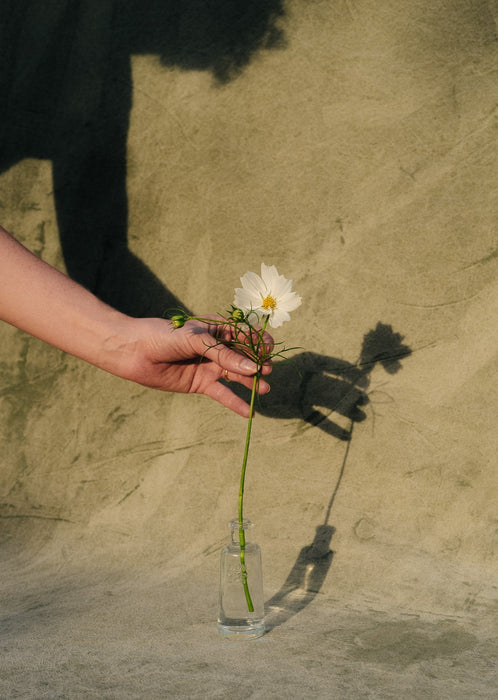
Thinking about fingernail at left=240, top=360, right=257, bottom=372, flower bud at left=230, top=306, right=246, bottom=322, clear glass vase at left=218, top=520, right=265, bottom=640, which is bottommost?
clear glass vase at left=218, top=520, right=265, bottom=640

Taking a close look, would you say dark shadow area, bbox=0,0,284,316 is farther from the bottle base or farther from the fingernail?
the bottle base

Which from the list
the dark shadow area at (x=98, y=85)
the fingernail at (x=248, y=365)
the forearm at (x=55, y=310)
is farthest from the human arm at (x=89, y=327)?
the dark shadow area at (x=98, y=85)

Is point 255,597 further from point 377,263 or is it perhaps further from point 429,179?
point 429,179

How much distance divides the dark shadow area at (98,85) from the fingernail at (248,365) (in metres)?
0.59

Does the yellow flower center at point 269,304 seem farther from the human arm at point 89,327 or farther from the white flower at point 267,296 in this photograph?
the human arm at point 89,327

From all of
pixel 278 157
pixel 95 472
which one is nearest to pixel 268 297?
pixel 278 157

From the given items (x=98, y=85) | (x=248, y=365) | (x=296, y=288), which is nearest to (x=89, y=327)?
(x=248, y=365)

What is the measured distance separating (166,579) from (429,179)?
0.88 m

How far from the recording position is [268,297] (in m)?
0.91

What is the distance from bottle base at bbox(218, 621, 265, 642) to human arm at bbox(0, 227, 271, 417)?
0.99 ft

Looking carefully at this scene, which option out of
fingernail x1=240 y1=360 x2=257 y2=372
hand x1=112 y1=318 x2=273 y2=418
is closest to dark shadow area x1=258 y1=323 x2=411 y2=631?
hand x1=112 y1=318 x2=273 y2=418

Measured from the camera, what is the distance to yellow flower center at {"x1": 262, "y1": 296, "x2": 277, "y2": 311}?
906 mm

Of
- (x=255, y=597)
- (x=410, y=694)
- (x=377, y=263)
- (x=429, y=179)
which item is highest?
(x=429, y=179)

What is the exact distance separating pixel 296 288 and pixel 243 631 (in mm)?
674
